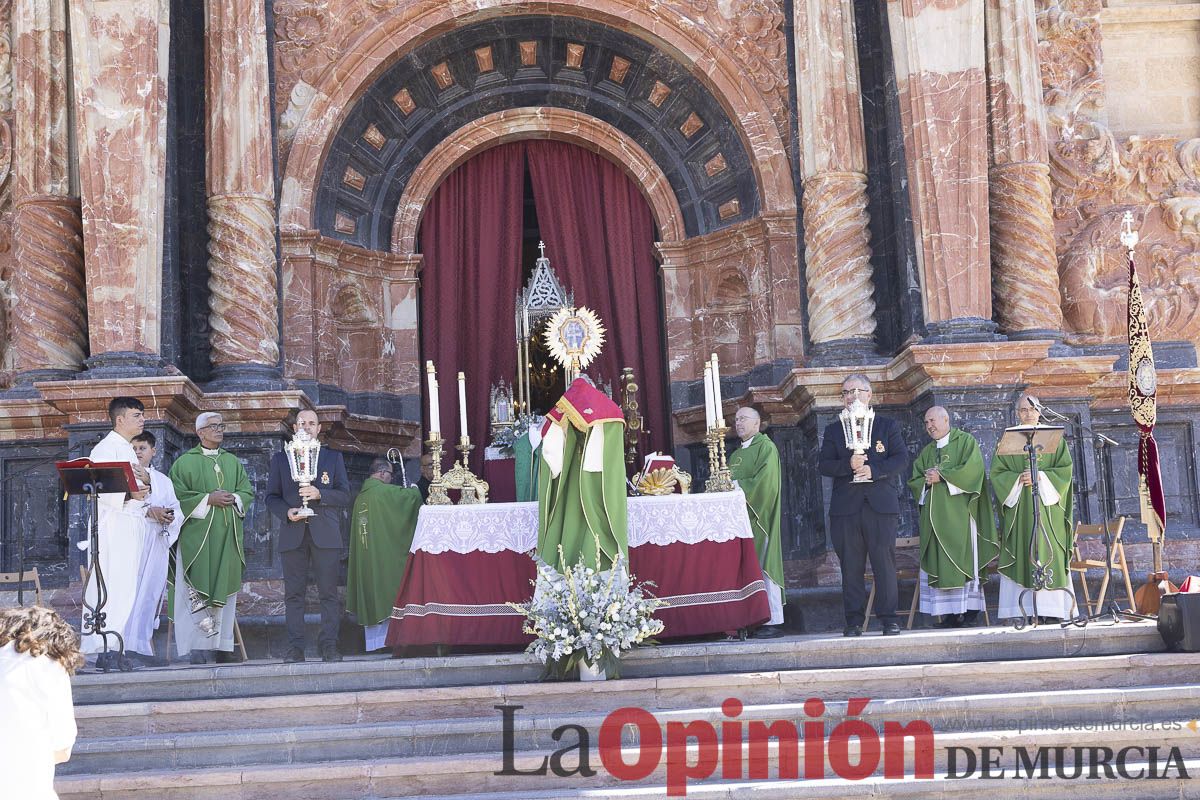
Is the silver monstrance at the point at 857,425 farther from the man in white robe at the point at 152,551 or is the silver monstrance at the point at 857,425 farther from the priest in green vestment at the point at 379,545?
the man in white robe at the point at 152,551

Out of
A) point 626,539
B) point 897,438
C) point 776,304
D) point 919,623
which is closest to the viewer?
point 626,539

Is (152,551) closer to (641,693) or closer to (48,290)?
(48,290)

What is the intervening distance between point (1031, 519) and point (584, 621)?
3.73 meters

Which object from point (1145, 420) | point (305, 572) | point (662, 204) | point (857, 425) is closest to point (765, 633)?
point (857, 425)

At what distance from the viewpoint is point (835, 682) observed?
853cm

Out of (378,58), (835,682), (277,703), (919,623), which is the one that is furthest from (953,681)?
(378,58)

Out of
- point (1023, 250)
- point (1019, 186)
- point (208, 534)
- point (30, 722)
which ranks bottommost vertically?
point (30, 722)

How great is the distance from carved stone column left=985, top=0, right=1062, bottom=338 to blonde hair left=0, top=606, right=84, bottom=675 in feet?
28.7

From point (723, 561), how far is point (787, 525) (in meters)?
3.25

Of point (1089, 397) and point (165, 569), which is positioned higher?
point (1089, 397)

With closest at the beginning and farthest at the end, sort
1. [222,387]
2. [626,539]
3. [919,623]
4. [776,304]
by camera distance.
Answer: [626,539]
[919,623]
[222,387]
[776,304]

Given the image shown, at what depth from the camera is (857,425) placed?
32.2 feet

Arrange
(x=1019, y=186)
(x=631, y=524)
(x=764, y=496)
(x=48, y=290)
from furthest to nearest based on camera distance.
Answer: (x=1019, y=186), (x=48, y=290), (x=764, y=496), (x=631, y=524)

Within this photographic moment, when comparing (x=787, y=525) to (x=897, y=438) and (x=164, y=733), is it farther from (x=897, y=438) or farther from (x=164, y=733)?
(x=164, y=733)
